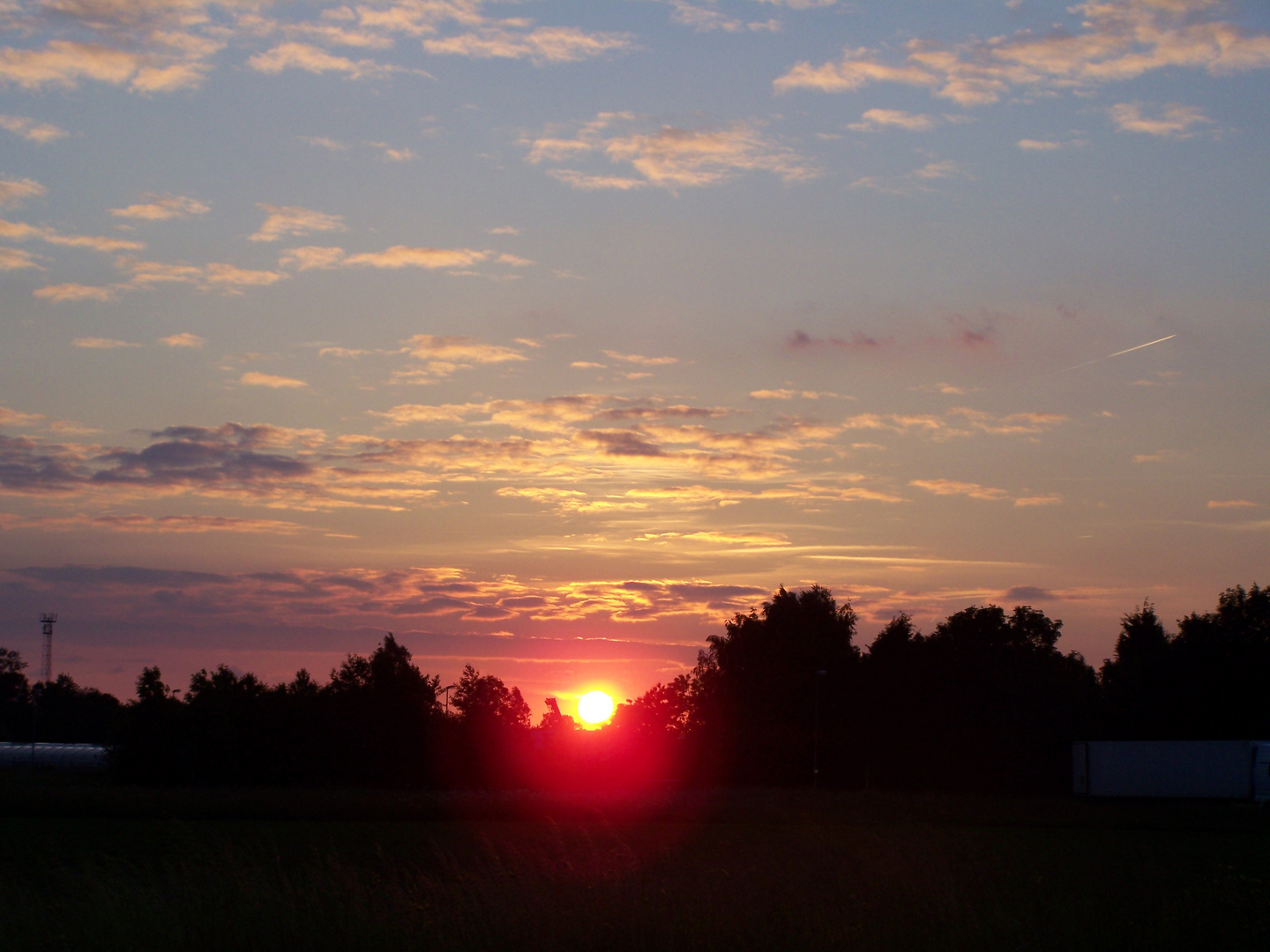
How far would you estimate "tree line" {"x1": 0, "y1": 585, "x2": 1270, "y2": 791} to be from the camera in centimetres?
8300

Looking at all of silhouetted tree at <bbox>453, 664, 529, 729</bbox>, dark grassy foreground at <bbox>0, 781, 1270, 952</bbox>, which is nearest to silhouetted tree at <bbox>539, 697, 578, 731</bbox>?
silhouetted tree at <bbox>453, 664, 529, 729</bbox>

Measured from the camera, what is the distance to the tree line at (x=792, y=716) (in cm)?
8300

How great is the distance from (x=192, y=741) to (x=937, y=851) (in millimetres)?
71912

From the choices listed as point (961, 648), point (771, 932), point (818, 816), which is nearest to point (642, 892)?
point (771, 932)

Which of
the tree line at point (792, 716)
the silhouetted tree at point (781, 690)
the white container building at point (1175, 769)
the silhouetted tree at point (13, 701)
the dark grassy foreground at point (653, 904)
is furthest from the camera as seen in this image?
the silhouetted tree at point (13, 701)

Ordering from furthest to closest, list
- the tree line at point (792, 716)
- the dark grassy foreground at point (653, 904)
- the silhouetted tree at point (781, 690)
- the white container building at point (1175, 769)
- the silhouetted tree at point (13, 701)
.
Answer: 1. the silhouetted tree at point (13, 701)
2. the silhouetted tree at point (781, 690)
3. the tree line at point (792, 716)
4. the white container building at point (1175, 769)
5. the dark grassy foreground at point (653, 904)

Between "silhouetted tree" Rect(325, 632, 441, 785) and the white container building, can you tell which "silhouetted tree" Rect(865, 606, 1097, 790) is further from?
"silhouetted tree" Rect(325, 632, 441, 785)

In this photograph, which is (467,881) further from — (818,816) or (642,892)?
(818,816)

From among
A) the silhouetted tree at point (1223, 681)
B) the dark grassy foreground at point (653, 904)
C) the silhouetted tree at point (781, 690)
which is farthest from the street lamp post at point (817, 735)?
the dark grassy foreground at point (653, 904)

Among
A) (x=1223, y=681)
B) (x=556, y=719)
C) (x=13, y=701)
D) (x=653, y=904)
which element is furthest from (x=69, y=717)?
(x=653, y=904)

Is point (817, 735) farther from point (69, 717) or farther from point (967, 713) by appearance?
point (69, 717)

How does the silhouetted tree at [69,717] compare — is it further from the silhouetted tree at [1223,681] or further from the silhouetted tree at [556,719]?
the silhouetted tree at [1223,681]

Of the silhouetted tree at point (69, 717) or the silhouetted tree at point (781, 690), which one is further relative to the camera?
the silhouetted tree at point (69, 717)

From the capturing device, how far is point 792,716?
304 ft
